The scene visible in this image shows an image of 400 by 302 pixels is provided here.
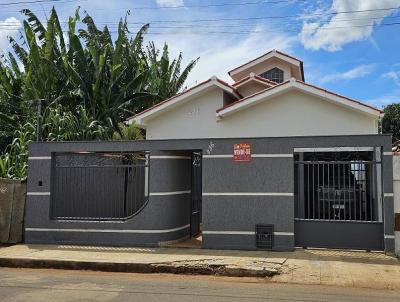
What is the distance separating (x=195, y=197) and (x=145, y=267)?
439 cm

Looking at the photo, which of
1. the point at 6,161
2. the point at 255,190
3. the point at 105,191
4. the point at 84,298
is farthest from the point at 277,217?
the point at 6,161

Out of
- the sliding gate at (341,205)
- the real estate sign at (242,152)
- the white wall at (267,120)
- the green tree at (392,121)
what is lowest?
the sliding gate at (341,205)

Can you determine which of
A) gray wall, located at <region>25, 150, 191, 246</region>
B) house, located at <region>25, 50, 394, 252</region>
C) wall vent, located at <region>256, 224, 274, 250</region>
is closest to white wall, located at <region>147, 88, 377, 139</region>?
house, located at <region>25, 50, 394, 252</region>

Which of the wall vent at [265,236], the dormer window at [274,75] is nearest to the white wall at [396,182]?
the wall vent at [265,236]

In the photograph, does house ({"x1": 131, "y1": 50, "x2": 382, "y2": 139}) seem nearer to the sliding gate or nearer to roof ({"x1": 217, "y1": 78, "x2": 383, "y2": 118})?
roof ({"x1": 217, "y1": 78, "x2": 383, "y2": 118})

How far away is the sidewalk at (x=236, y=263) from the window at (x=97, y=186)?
115 cm

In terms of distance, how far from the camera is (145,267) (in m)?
10.0

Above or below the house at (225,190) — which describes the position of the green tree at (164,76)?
above

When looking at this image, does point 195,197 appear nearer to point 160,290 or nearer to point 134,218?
point 134,218

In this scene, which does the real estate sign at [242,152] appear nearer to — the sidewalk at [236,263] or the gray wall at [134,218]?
the gray wall at [134,218]

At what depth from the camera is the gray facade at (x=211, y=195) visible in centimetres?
1156

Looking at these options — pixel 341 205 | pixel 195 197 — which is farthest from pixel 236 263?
pixel 195 197

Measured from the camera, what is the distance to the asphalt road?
7453mm

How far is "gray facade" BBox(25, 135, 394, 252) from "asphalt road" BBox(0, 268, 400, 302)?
257cm
